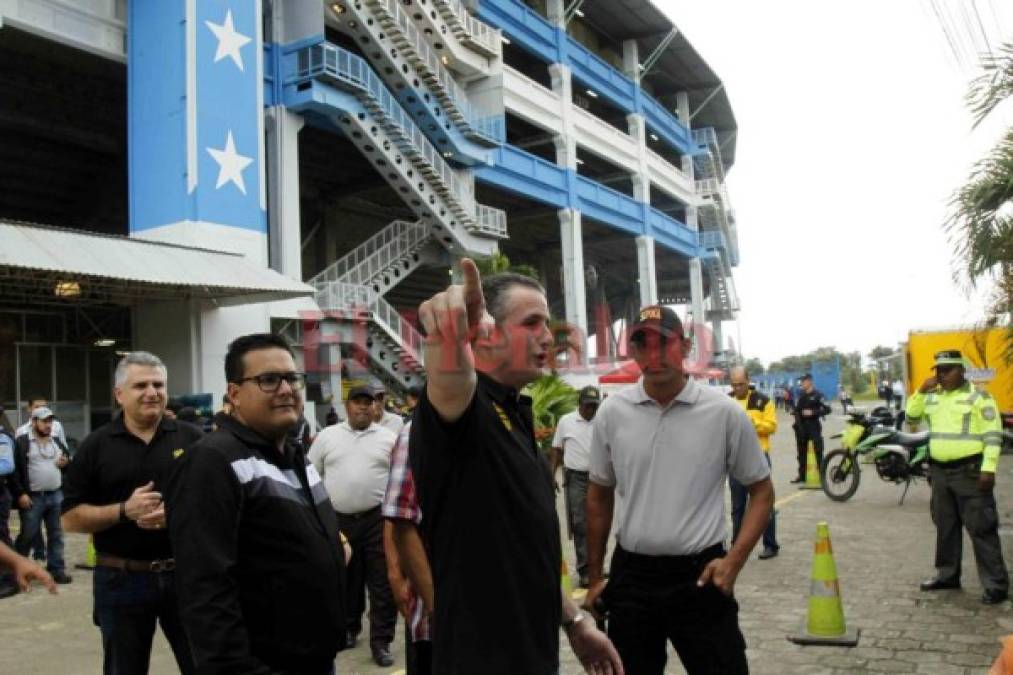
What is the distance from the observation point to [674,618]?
3445mm

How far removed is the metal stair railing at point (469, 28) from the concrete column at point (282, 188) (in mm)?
6433

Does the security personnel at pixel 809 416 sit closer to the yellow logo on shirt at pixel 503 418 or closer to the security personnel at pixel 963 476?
the security personnel at pixel 963 476

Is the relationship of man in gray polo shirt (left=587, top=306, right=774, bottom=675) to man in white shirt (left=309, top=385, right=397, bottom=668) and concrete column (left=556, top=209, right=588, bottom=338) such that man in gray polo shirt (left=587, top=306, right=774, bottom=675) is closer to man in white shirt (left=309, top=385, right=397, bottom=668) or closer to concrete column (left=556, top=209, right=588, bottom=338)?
man in white shirt (left=309, top=385, right=397, bottom=668)

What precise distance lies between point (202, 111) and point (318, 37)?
4152 mm

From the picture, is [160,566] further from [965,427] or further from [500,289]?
[965,427]

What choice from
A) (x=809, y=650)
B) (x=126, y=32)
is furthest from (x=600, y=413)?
(x=126, y=32)

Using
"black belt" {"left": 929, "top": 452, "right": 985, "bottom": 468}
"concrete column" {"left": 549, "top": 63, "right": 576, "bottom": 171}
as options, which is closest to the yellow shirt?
"black belt" {"left": 929, "top": 452, "right": 985, "bottom": 468}

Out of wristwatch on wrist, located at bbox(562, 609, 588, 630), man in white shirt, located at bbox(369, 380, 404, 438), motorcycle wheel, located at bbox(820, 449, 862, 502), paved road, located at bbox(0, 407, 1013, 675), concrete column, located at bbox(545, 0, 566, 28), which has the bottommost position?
paved road, located at bbox(0, 407, 1013, 675)

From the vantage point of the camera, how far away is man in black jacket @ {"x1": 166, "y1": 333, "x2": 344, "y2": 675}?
95.4 inches

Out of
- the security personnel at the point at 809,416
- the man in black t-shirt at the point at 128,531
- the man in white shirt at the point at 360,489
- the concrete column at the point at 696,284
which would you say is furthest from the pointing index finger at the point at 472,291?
the concrete column at the point at 696,284

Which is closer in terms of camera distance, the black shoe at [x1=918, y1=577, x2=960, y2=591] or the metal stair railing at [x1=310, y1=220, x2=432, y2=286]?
the black shoe at [x1=918, y1=577, x2=960, y2=591]

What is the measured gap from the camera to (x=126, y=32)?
1702 centimetres

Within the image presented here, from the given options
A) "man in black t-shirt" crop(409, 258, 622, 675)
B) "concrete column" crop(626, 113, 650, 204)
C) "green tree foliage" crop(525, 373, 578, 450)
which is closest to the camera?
"man in black t-shirt" crop(409, 258, 622, 675)

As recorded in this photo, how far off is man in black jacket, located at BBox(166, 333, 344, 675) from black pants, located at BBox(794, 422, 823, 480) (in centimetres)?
1230
